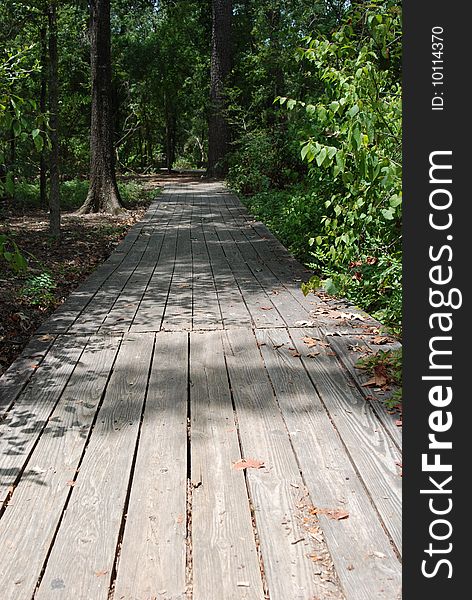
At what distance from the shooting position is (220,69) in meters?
22.7


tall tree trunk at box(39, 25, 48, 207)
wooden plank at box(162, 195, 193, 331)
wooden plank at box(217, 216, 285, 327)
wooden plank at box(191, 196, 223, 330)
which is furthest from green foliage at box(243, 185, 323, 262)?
tall tree trunk at box(39, 25, 48, 207)

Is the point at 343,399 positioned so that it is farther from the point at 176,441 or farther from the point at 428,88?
the point at 428,88

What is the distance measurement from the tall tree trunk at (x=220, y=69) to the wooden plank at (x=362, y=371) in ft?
59.9

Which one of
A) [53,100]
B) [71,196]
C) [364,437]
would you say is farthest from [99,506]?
[71,196]

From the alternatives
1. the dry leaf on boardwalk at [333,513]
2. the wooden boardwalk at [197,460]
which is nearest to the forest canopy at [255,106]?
the wooden boardwalk at [197,460]

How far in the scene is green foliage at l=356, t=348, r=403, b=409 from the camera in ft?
12.6

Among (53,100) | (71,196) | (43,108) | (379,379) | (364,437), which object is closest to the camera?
(364,437)

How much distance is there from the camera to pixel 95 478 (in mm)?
2834

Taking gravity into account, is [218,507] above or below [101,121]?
below

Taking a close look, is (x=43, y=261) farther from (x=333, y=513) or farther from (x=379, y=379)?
(x=333, y=513)

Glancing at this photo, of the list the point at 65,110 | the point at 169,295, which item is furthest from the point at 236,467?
the point at 65,110

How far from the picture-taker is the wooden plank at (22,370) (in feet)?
12.3

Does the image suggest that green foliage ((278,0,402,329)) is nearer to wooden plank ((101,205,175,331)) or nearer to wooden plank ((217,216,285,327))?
wooden plank ((217,216,285,327))

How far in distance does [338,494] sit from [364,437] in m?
0.56
